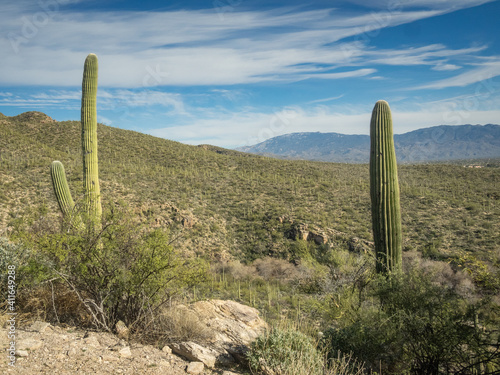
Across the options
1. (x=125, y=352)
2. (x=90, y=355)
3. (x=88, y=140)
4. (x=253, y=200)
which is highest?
(x=88, y=140)

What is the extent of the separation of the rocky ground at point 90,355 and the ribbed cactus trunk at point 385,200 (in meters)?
4.81

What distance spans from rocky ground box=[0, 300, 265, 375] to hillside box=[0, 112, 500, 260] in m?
7.51

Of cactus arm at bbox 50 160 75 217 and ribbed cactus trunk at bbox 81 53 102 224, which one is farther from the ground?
ribbed cactus trunk at bbox 81 53 102 224

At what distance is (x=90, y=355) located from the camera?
14.7 ft

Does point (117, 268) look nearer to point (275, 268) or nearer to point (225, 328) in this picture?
point (225, 328)

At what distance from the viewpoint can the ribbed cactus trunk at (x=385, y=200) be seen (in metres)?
8.04

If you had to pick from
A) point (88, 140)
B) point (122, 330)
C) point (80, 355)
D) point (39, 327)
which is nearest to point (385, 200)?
point (122, 330)

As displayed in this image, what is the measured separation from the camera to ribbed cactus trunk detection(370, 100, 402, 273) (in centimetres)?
804

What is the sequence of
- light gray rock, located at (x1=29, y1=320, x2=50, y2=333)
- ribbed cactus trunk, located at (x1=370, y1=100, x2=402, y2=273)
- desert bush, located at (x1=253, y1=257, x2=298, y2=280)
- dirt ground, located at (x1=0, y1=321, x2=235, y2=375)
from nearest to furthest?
dirt ground, located at (x1=0, y1=321, x2=235, y2=375) → light gray rock, located at (x1=29, y1=320, x2=50, y2=333) → ribbed cactus trunk, located at (x1=370, y1=100, x2=402, y2=273) → desert bush, located at (x1=253, y1=257, x2=298, y2=280)

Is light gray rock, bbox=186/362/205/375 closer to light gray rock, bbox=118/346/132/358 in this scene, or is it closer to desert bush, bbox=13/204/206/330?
light gray rock, bbox=118/346/132/358

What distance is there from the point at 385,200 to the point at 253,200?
1652 centimetres

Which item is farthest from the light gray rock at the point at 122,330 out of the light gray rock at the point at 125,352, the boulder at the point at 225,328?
the boulder at the point at 225,328

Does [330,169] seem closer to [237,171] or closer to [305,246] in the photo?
[237,171]

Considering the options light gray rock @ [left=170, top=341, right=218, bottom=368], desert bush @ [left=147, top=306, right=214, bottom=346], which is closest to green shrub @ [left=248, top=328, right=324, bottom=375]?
light gray rock @ [left=170, top=341, right=218, bottom=368]
